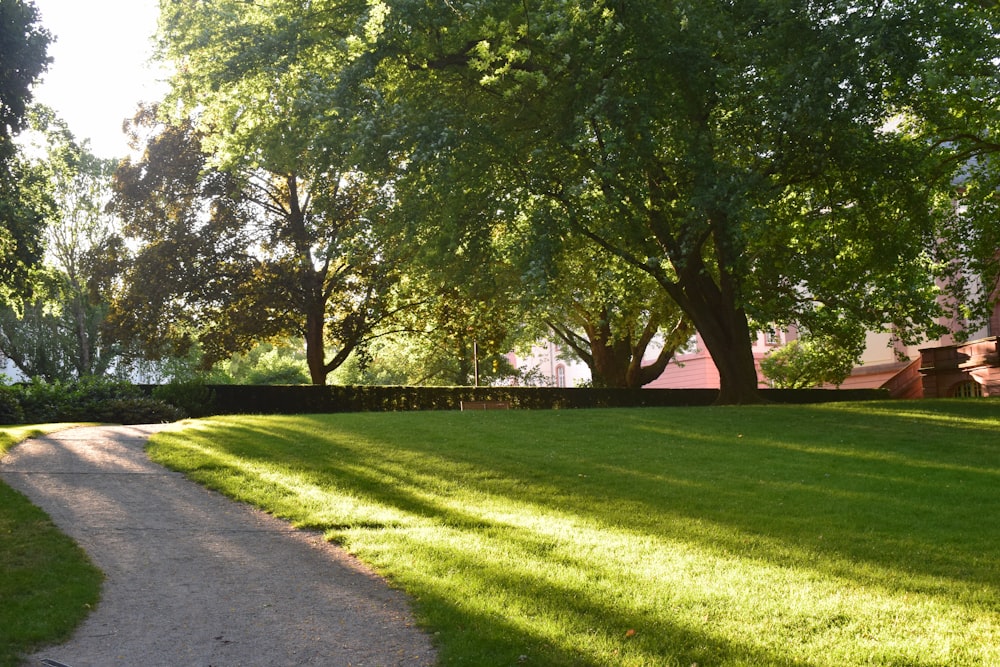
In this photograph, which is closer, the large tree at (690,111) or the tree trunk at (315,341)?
the large tree at (690,111)

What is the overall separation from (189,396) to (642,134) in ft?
51.4

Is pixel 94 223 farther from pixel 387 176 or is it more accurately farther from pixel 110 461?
pixel 110 461

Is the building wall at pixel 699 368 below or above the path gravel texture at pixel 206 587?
above

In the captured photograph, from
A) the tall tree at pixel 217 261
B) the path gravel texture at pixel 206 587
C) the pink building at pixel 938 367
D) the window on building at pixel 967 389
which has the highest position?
the tall tree at pixel 217 261

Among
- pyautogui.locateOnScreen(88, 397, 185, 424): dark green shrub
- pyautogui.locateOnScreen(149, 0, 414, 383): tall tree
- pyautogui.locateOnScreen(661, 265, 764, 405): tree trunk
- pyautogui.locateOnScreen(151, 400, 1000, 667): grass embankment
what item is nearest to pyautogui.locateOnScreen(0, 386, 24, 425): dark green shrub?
pyautogui.locateOnScreen(88, 397, 185, 424): dark green shrub

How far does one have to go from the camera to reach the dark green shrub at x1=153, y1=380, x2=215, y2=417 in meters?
25.3

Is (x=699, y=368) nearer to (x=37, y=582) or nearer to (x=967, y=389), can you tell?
(x=967, y=389)

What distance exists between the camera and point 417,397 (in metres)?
29.8

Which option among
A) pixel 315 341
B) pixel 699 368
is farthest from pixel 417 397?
pixel 699 368

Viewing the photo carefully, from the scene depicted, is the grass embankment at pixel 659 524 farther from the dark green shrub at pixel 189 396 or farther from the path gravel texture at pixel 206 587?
the dark green shrub at pixel 189 396

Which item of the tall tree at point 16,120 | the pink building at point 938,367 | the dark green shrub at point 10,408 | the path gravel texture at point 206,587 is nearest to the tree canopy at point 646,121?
the tall tree at point 16,120

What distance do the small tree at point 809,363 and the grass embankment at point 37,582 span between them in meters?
27.2

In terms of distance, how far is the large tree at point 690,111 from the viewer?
1677cm

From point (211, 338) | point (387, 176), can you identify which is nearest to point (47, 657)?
point (387, 176)
